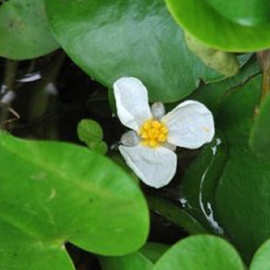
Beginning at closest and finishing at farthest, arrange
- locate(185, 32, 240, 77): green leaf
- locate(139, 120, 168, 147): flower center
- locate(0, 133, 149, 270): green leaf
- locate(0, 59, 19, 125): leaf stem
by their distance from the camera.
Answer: locate(0, 133, 149, 270): green leaf < locate(185, 32, 240, 77): green leaf < locate(139, 120, 168, 147): flower center < locate(0, 59, 19, 125): leaf stem

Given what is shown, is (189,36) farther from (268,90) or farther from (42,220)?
(42,220)

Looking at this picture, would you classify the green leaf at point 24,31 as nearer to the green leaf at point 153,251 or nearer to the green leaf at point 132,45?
the green leaf at point 132,45

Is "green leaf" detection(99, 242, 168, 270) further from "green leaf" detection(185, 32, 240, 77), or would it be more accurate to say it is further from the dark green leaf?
"green leaf" detection(185, 32, 240, 77)

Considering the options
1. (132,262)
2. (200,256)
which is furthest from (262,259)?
(132,262)

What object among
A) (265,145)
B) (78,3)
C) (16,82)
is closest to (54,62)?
(16,82)

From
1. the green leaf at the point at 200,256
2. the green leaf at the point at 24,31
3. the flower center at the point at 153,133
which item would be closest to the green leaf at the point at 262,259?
the green leaf at the point at 200,256

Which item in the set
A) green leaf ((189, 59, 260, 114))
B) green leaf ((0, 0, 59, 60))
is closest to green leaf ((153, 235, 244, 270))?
green leaf ((189, 59, 260, 114))
